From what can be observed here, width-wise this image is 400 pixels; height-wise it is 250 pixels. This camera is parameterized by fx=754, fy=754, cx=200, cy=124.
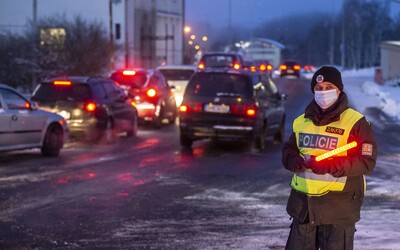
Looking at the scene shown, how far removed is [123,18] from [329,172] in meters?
48.4

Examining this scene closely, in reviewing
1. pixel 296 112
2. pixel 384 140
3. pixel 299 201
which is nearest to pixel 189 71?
pixel 296 112

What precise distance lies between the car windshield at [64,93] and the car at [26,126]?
1.82 m

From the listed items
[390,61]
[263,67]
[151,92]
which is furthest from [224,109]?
[390,61]

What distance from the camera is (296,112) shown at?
2725 centimetres

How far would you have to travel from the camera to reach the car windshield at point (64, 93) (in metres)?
16.8

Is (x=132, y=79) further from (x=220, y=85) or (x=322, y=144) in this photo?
(x=322, y=144)

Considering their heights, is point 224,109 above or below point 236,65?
below

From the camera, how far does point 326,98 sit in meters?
4.70

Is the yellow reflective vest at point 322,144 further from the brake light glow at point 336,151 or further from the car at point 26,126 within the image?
the car at point 26,126

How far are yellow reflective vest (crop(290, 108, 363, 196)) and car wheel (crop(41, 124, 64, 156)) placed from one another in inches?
403

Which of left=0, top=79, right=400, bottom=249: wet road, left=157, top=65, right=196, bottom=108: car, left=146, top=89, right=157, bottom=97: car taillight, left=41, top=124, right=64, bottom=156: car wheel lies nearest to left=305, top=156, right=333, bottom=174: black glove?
left=0, top=79, right=400, bottom=249: wet road

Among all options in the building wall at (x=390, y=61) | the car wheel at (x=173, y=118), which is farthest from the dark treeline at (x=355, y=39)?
the car wheel at (x=173, y=118)

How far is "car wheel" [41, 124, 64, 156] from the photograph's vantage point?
47.2 ft

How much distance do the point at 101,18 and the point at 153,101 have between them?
31473 mm
